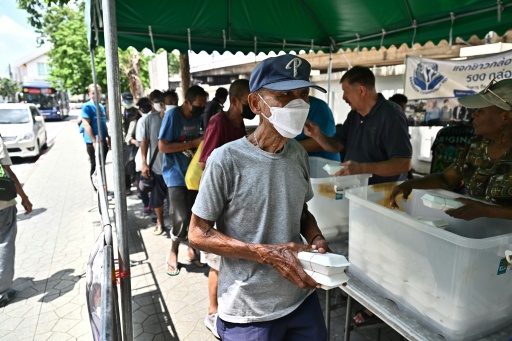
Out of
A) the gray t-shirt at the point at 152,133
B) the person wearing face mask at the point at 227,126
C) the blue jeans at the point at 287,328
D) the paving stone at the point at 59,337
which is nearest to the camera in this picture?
the blue jeans at the point at 287,328

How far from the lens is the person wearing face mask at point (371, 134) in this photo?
8.32ft

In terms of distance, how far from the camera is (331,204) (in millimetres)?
2494

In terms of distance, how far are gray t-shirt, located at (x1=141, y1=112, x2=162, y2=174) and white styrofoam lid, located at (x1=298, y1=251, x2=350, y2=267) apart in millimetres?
4005

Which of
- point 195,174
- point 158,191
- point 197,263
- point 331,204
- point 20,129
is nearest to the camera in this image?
point 331,204

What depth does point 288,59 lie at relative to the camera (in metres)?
1.35

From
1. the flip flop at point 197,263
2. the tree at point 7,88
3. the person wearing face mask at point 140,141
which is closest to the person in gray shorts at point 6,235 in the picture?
the person wearing face mask at point 140,141

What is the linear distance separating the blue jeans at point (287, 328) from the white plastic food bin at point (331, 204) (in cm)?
94

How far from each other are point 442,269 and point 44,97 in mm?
32298

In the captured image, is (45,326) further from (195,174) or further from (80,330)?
(195,174)

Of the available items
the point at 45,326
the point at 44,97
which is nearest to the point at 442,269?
the point at 45,326

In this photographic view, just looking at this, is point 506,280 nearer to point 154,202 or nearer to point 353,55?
point 154,202

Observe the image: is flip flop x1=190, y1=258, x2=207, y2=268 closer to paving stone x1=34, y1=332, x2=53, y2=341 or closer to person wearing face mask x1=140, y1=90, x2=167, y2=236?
person wearing face mask x1=140, y1=90, x2=167, y2=236

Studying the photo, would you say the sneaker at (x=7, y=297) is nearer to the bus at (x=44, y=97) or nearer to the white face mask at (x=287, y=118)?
the white face mask at (x=287, y=118)

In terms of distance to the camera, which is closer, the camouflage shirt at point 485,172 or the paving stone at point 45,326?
the camouflage shirt at point 485,172
